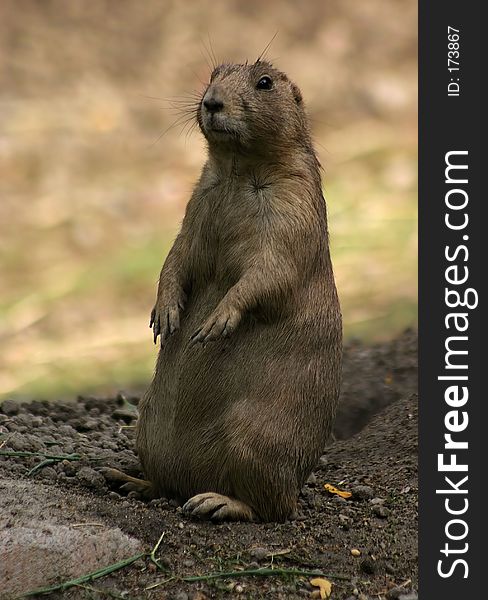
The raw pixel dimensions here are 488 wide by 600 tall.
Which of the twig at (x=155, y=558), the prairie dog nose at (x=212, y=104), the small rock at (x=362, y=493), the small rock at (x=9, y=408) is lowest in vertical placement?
the twig at (x=155, y=558)

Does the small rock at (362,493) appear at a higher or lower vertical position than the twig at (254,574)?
higher

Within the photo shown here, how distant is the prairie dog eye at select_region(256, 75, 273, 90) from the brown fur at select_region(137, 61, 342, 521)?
Answer: 3 centimetres

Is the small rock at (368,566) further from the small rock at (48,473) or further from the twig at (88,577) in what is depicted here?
the small rock at (48,473)

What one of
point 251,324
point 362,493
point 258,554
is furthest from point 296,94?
point 258,554

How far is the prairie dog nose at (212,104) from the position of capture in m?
5.09

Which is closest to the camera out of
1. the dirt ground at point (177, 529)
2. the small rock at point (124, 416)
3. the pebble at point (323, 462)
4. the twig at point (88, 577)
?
the twig at point (88, 577)

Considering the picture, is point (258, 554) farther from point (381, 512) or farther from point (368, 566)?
point (381, 512)

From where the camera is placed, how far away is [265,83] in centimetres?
534

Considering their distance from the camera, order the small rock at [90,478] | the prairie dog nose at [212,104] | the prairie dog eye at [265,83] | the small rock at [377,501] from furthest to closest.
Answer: the small rock at [377,501], the small rock at [90,478], the prairie dog eye at [265,83], the prairie dog nose at [212,104]

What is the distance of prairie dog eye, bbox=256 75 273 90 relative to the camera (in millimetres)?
5320

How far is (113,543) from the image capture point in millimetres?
4664

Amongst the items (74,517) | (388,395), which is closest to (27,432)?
(74,517)

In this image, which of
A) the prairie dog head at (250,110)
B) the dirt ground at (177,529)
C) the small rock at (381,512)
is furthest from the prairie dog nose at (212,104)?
the small rock at (381,512)

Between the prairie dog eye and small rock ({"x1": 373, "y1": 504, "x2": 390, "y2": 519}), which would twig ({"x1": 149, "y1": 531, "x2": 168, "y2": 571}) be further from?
the prairie dog eye
